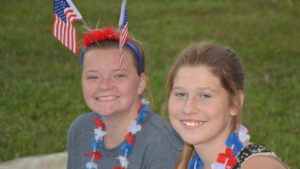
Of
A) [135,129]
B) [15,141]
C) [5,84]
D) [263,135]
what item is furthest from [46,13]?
[135,129]

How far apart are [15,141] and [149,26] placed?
20.1 ft

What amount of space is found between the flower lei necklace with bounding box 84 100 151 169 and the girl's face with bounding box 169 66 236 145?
668 mm

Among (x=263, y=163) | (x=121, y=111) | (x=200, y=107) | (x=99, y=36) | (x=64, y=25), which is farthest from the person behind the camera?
(x=99, y=36)

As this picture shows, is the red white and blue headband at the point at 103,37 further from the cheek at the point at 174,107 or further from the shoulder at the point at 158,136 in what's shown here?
the cheek at the point at 174,107

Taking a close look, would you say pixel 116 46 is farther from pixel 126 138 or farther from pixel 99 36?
pixel 126 138

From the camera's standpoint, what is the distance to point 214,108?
2.50 m

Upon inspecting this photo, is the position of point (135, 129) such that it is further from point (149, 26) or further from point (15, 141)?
point (149, 26)

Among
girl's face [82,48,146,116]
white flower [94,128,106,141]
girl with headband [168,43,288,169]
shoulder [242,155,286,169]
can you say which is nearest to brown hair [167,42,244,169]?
girl with headband [168,43,288,169]

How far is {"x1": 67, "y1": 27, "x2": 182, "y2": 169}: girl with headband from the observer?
3180 mm

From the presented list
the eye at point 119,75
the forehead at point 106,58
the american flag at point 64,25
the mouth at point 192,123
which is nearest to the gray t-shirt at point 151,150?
the eye at point 119,75

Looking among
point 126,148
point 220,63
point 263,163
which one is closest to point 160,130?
point 126,148

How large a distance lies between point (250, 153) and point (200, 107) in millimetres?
420

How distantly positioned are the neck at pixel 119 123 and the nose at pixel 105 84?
0.24 metres

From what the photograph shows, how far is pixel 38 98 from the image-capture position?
240 inches
